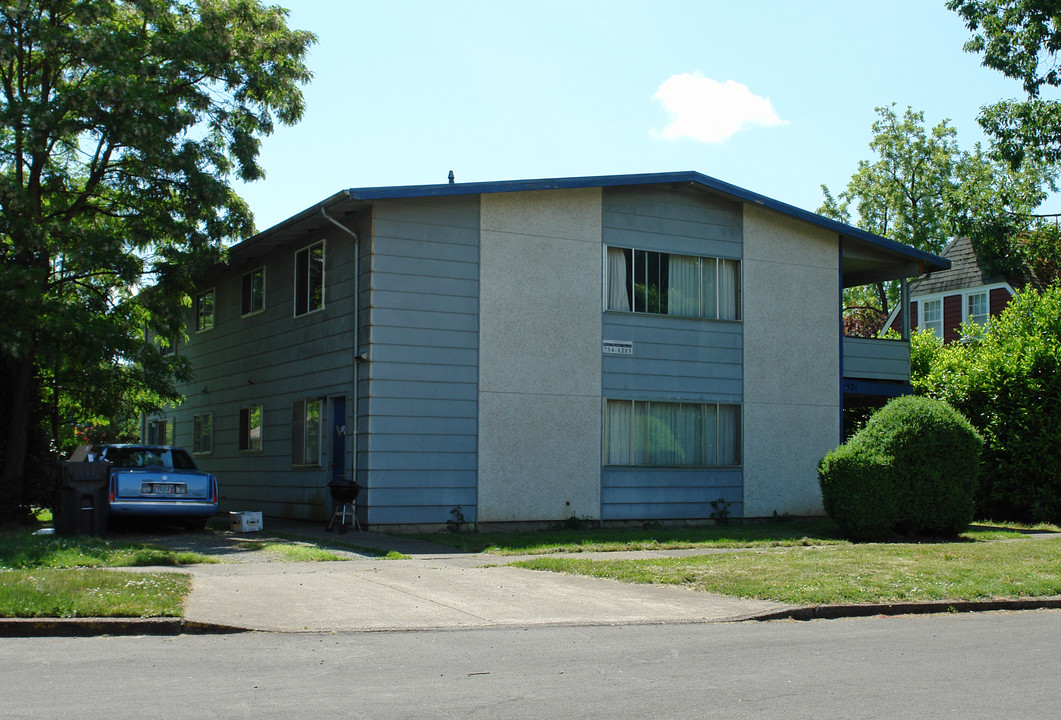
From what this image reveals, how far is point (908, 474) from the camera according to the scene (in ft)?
58.1

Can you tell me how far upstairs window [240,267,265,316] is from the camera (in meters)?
23.6

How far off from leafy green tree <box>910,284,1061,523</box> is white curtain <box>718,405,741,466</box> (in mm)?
5655

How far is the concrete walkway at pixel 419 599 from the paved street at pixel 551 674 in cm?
41

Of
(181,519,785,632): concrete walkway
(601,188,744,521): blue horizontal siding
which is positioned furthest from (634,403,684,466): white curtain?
(181,519,785,632): concrete walkway

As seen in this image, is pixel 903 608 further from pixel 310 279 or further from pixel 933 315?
pixel 933 315

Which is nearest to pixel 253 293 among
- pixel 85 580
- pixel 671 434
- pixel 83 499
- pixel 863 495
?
pixel 83 499

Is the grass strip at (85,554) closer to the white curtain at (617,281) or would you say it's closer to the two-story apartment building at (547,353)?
the two-story apartment building at (547,353)

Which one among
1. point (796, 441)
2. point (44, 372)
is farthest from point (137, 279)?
point (796, 441)

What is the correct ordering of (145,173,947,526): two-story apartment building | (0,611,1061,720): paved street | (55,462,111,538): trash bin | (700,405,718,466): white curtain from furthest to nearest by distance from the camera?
1. (700,405,718,466): white curtain
2. (145,173,947,526): two-story apartment building
3. (55,462,111,538): trash bin
4. (0,611,1061,720): paved street

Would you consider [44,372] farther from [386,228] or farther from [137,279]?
[386,228]

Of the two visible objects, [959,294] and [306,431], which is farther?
[959,294]

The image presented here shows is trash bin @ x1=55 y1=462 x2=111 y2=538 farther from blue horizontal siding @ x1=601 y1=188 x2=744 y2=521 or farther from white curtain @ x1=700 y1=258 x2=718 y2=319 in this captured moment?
white curtain @ x1=700 y1=258 x2=718 y2=319

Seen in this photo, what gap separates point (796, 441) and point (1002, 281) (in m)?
20.1

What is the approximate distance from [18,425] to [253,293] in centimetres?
565
